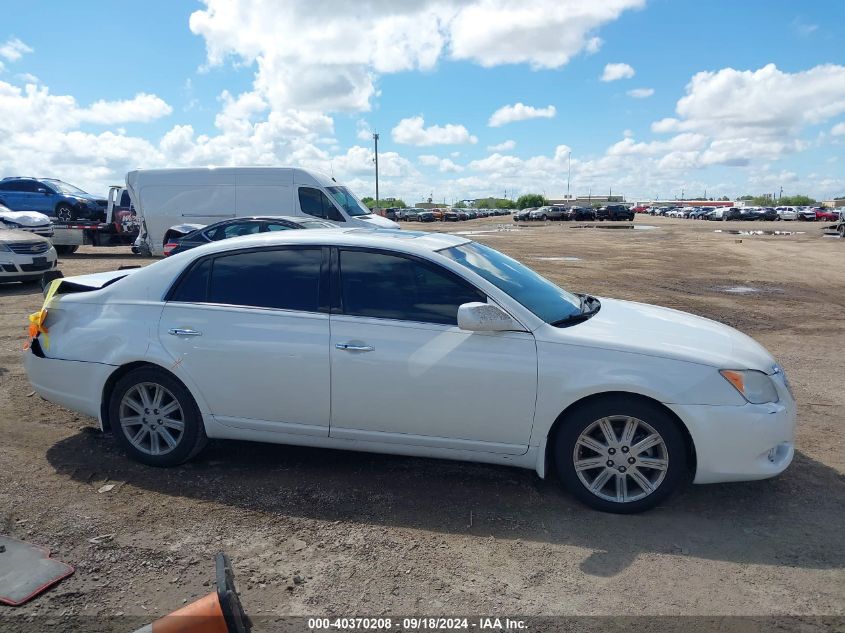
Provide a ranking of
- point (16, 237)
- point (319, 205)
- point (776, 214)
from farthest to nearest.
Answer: point (776, 214)
point (319, 205)
point (16, 237)

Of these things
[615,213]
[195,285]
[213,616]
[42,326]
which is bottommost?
[615,213]

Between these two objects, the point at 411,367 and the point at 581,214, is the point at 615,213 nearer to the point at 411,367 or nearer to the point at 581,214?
the point at 581,214

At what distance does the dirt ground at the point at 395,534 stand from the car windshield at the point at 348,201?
1214cm

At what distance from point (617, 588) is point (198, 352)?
287 centimetres

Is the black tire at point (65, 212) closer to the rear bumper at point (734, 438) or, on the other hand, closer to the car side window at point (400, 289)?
the car side window at point (400, 289)

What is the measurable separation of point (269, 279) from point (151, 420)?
4.16 feet

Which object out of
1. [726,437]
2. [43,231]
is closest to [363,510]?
[726,437]

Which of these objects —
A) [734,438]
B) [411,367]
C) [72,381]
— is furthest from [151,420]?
[734,438]

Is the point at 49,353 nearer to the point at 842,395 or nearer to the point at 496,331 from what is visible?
the point at 496,331

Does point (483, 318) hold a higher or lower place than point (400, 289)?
lower

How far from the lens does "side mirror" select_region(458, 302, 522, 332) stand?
3.99m

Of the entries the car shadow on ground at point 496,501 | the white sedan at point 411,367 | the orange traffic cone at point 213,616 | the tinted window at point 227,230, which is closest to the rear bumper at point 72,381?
the white sedan at point 411,367

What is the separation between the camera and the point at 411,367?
13.5 feet

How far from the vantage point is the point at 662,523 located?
395 centimetres
